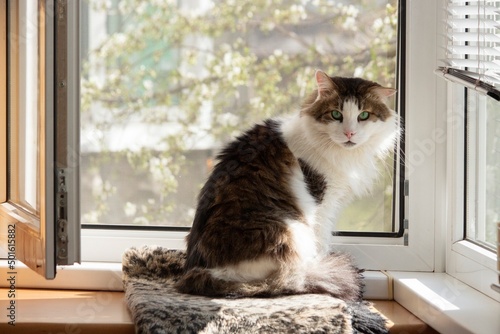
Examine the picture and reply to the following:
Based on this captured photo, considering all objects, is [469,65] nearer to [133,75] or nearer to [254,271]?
[254,271]

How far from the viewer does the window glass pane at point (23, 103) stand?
Result: 65.4 inches

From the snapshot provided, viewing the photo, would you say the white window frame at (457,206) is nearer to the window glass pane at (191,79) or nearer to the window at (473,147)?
the window at (473,147)

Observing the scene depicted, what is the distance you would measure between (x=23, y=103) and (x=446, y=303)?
1070 millimetres

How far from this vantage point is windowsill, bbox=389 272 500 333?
1.50 m

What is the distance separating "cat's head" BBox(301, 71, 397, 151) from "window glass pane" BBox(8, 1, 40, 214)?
67 centimetres

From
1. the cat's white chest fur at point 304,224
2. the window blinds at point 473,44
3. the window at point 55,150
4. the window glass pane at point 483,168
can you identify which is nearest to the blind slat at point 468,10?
the window blinds at point 473,44

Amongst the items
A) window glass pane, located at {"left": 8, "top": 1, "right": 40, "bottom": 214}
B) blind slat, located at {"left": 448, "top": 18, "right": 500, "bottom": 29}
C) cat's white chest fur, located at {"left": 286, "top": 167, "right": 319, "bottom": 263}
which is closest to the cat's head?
cat's white chest fur, located at {"left": 286, "top": 167, "right": 319, "bottom": 263}

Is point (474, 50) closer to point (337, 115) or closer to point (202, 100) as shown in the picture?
point (337, 115)

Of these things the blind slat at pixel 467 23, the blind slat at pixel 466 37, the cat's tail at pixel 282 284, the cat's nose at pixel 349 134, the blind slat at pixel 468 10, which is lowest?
the cat's tail at pixel 282 284

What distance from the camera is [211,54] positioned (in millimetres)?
2045

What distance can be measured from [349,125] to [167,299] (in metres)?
0.62

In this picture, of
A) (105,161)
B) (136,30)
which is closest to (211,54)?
(136,30)

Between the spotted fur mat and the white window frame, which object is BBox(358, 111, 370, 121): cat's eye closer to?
the white window frame

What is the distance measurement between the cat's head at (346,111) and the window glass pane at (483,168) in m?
0.22
